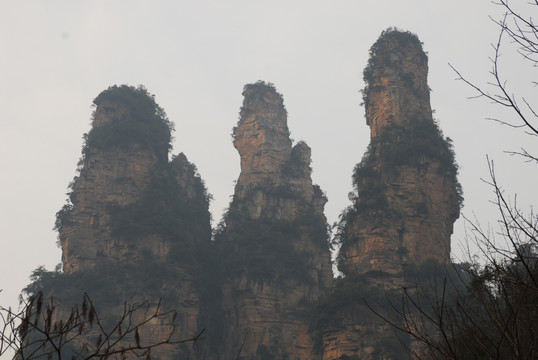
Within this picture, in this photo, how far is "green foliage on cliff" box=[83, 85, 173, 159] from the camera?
183 feet

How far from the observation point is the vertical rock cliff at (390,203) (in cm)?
3859

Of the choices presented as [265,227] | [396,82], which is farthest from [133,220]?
[396,82]

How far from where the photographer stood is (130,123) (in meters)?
56.8

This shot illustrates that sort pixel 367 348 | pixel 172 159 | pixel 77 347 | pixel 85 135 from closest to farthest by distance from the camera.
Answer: pixel 367 348
pixel 77 347
pixel 85 135
pixel 172 159

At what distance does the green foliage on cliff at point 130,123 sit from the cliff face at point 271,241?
27.3ft

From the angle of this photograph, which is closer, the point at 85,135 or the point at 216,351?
the point at 216,351

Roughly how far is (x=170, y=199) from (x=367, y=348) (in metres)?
25.2

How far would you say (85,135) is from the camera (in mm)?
56781

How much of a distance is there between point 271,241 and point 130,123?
1861 cm

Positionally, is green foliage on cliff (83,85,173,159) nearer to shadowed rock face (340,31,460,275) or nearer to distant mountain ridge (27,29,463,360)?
distant mountain ridge (27,29,463,360)

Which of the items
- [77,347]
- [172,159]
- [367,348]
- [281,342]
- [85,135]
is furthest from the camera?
[172,159]

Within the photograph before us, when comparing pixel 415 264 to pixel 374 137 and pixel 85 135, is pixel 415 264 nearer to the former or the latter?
pixel 374 137

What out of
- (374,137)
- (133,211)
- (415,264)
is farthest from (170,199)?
(415,264)

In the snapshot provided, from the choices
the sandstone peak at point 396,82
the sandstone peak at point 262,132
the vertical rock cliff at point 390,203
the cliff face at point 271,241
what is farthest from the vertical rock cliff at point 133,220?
the sandstone peak at point 396,82
